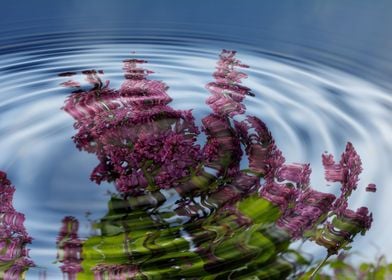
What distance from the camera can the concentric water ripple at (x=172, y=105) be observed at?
0.98 m

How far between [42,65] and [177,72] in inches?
13.9

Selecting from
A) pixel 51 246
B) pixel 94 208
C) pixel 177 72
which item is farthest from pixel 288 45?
pixel 51 246

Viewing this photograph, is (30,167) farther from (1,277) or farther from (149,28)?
(149,28)

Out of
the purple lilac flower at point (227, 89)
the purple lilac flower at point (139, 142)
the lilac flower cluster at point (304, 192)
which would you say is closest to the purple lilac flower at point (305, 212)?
the lilac flower cluster at point (304, 192)

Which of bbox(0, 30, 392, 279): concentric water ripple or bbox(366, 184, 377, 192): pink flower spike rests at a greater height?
bbox(0, 30, 392, 279): concentric water ripple

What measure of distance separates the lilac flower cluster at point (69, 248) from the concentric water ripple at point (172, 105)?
0.01m

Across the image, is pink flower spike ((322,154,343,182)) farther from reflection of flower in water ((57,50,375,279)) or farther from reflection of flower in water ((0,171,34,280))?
reflection of flower in water ((0,171,34,280))

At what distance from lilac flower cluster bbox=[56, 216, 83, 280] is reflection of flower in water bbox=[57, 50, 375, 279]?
0.01m

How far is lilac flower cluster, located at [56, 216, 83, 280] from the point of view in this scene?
821 mm

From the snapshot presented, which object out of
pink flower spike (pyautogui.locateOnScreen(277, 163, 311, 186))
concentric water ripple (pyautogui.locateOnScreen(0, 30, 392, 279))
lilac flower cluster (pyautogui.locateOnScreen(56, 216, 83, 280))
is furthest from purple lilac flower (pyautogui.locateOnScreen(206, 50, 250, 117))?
lilac flower cluster (pyautogui.locateOnScreen(56, 216, 83, 280))

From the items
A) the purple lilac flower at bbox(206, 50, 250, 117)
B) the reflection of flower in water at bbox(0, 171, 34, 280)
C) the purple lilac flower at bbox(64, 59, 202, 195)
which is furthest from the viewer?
the purple lilac flower at bbox(206, 50, 250, 117)

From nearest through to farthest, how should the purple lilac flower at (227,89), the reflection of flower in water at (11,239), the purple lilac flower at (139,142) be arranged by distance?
the reflection of flower in water at (11,239)
the purple lilac flower at (139,142)
the purple lilac flower at (227,89)

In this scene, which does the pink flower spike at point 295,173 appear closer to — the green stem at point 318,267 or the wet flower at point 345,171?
the wet flower at point 345,171

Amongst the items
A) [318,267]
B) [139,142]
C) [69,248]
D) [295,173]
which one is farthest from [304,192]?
[69,248]
